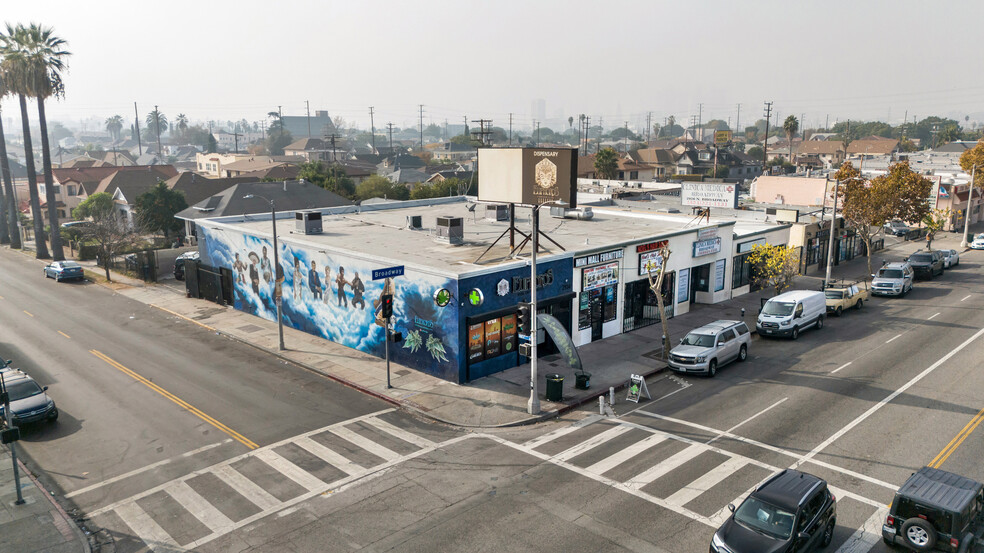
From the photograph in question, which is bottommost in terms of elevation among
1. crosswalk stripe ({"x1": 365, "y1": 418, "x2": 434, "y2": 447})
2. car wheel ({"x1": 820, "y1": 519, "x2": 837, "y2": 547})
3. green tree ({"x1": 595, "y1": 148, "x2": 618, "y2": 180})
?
crosswalk stripe ({"x1": 365, "y1": 418, "x2": 434, "y2": 447})

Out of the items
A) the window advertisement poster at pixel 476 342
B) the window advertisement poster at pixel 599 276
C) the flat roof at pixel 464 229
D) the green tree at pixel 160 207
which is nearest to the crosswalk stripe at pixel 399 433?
the window advertisement poster at pixel 476 342

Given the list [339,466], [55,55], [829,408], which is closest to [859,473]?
[829,408]

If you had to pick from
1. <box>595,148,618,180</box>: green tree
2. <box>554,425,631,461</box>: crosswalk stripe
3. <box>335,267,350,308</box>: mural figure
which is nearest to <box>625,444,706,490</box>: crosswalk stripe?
<box>554,425,631,461</box>: crosswalk stripe

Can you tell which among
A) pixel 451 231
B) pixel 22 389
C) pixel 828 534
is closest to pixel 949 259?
pixel 451 231

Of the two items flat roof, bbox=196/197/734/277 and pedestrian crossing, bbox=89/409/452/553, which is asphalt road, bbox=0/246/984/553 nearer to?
pedestrian crossing, bbox=89/409/452/553

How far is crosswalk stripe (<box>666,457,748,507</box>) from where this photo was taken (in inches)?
664

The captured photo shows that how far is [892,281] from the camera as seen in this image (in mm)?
41344

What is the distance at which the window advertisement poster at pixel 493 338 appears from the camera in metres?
27.0

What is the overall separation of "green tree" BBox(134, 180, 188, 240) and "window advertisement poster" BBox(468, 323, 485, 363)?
47.2m

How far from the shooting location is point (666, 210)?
4853cm

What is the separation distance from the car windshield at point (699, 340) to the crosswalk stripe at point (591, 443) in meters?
7.53

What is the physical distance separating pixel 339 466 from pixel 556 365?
11.9m

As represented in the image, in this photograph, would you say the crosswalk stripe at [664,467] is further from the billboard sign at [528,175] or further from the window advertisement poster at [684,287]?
the window advertisement poster at [684,287]

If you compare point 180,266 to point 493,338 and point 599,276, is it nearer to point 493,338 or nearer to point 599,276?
point 493,338
